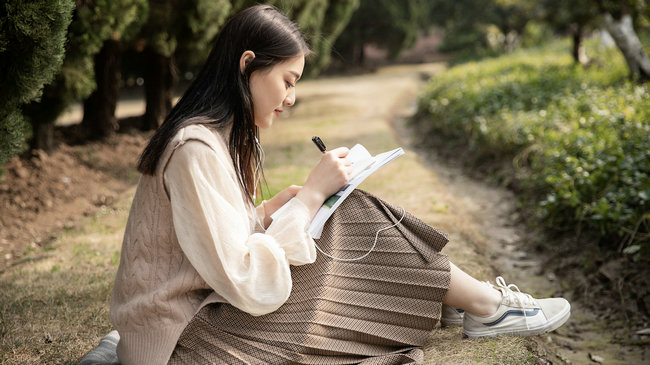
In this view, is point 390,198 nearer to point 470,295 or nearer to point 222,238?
point 470,295

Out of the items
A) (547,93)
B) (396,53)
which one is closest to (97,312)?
(547,93)

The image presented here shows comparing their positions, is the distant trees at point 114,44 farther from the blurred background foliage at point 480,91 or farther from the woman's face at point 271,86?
the woman's face at point 271,86

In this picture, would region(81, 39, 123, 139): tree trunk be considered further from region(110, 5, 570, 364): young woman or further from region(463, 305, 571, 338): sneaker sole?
region(463, 305, 571, 338): sneaker sole

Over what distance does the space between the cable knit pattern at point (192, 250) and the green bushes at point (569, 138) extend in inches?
94.8

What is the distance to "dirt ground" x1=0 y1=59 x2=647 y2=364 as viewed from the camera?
9.97 ft

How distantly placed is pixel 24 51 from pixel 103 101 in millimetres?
5020

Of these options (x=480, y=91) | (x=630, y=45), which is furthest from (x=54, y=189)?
(x=630, y=45)

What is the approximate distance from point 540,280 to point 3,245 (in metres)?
3.60

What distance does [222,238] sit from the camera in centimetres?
181

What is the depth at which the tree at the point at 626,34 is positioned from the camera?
784 centimetres

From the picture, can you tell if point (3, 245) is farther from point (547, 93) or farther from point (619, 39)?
point (619, 39)

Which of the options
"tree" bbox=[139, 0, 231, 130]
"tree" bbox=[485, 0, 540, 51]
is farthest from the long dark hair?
"tree" bbox=[485, 0, 540, 51]

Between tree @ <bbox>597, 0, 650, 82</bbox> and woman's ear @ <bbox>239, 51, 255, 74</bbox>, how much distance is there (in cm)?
713

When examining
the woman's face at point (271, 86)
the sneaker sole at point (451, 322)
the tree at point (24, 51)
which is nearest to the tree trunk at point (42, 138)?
the tree at point (24, 51)
